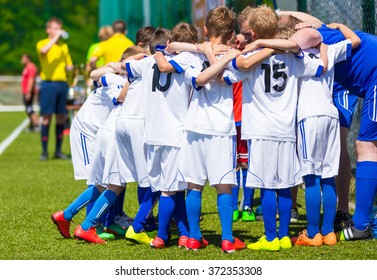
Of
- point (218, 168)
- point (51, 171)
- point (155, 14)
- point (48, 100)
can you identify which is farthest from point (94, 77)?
point (155, 14)

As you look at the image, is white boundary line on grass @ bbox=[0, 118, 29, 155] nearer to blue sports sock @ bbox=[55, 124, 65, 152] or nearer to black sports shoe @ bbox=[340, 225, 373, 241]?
blue sports sock @ bbox=[55, 124, 65, 152]

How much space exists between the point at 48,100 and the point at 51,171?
2.29 m

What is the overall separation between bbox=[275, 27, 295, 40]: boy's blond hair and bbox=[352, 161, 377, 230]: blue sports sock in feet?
3.71

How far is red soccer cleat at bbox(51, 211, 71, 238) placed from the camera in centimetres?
776

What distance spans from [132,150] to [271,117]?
119 centimetres

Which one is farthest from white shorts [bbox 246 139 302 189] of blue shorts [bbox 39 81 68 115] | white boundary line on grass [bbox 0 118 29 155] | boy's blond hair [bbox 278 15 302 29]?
white boundary line on grass [bbox 0 118 29 155]

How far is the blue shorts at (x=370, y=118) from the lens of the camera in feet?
24.0

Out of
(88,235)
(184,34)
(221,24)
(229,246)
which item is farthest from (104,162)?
(221,24)

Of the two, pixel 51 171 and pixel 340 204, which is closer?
pixel 340 204

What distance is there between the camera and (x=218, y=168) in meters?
6.86

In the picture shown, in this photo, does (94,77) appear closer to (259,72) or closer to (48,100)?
(259,72)

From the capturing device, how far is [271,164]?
6.89m
